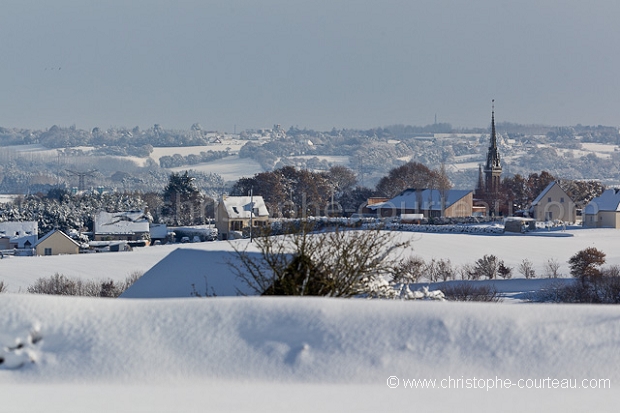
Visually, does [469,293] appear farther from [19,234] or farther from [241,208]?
[19,234]

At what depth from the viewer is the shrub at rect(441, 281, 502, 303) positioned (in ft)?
87.4

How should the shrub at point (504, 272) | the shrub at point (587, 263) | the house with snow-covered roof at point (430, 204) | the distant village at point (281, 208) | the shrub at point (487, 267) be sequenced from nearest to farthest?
the shrub at point (587, 263) → the shrub at point (504, 272) → the shrub at point (487, 267) → the distant village at point (281, 208) → the house with snow-covered roof at point (430, 204)

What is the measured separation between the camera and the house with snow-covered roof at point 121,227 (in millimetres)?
67062

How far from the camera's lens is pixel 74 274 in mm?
38188

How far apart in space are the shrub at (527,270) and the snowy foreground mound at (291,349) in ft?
97.2

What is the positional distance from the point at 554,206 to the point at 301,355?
72328 mm

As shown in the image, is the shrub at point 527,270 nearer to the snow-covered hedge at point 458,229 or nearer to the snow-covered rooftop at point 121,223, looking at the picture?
the snow-covered hedge at point 458,229

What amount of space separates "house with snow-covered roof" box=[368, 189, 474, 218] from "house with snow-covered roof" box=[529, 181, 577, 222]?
6333mm

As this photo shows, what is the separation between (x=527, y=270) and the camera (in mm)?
39938

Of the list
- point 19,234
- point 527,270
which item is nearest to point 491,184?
point 19,234

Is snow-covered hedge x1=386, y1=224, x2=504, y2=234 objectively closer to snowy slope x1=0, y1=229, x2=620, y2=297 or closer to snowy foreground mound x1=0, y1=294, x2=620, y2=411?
snowy slope x1=0, y1=229, x2=620, y2=297

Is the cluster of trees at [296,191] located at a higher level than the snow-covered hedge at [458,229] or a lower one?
higher

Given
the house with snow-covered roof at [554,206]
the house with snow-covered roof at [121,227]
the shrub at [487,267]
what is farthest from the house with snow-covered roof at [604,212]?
the house with snow-covered roof at [121,227]

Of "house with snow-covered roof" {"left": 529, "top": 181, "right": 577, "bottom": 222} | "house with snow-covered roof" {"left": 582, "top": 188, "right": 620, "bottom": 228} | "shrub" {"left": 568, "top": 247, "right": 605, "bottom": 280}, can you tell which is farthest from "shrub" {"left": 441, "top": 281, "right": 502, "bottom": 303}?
"house with snow-covered roof" {"left": 529, "top": 181, "right": 577, "bottom": 222}
